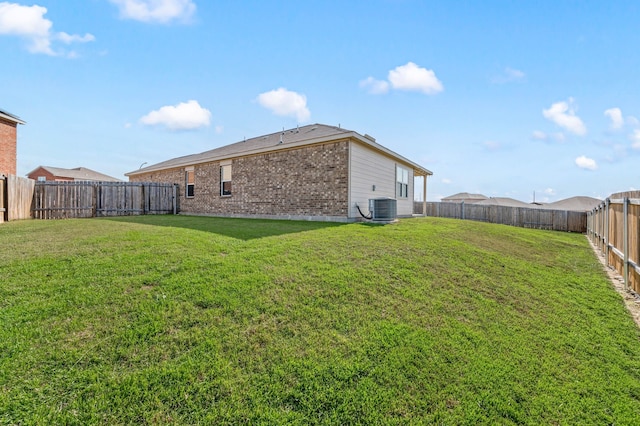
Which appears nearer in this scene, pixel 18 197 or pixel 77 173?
pixel 18 197

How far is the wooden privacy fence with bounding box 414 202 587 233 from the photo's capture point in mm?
17891

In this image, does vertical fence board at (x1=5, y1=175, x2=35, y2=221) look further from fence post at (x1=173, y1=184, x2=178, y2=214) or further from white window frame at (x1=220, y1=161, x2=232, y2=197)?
white window frame at (x1=220, y1=161, x2=232, y2=197)

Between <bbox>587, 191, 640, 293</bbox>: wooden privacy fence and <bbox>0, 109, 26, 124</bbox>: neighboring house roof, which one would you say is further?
<bbox>0, 109, 26, 124</bbox>: neighboring house roof

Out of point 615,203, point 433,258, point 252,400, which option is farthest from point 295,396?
point 615,203

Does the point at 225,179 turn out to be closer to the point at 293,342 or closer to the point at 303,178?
the point at 303,178

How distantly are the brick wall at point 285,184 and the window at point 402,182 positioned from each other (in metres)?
5.18

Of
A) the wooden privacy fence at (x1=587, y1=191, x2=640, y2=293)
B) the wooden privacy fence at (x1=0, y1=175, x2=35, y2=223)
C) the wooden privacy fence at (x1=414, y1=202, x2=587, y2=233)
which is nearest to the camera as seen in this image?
the wooden privacy fence at (x1=587, y1=191, x2=640, y2=293)

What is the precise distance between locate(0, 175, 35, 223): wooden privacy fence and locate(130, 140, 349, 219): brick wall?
22.5ft

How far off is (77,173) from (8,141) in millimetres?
27578

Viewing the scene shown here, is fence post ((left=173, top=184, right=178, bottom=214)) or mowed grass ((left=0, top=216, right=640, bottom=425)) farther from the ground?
fence post ((left=173, top=184, right=178, bottom=214))

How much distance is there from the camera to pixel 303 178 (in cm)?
1154

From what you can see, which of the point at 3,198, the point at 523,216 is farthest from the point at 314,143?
the point at 523,216

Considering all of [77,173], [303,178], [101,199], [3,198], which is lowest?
[3,198]

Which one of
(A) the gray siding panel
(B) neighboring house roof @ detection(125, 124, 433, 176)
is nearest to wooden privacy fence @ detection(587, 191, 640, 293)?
(A) the gray siding panel
